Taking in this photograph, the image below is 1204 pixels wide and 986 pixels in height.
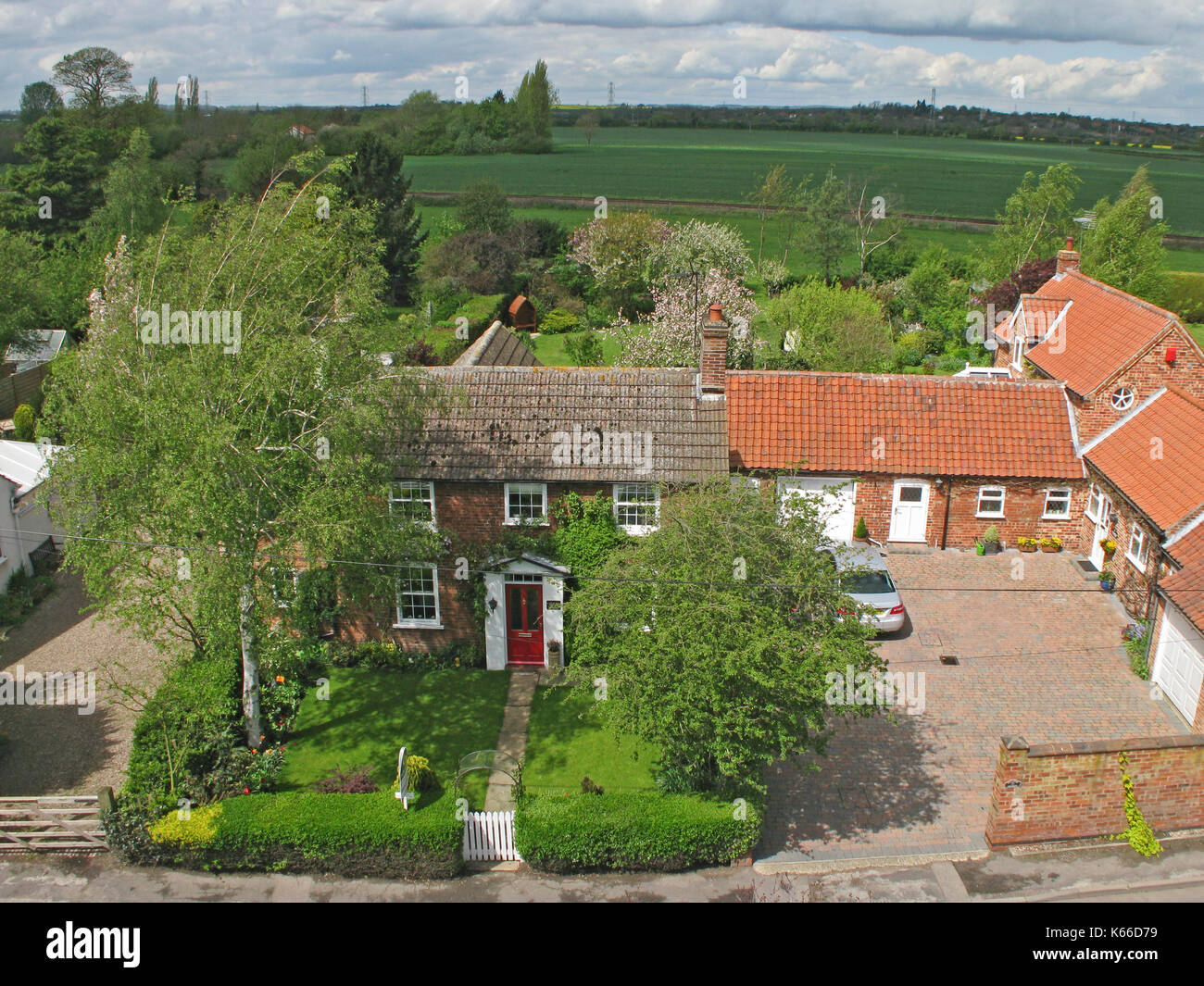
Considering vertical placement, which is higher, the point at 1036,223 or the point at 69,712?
the point at 1036,223

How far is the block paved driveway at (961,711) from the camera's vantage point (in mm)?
16750

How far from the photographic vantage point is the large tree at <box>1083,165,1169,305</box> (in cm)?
4372

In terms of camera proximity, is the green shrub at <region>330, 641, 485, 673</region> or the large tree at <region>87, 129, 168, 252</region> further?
the large tree at <region>87, 129, 168, 252</region>

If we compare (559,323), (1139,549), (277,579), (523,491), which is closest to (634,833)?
(277,579)

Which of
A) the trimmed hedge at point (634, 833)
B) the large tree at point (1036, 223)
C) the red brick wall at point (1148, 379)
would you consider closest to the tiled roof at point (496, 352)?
the trimmed hedge at point (634, 833)

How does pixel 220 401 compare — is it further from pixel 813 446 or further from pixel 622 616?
pixel 813 446

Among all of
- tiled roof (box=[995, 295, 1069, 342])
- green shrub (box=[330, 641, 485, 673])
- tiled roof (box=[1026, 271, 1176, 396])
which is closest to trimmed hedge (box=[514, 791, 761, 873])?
green shrub (box=[330, 641, 485, 673])

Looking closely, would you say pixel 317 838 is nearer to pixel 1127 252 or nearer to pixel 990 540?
pixel 990 540

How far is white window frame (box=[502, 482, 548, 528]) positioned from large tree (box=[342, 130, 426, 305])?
38912 millimetres

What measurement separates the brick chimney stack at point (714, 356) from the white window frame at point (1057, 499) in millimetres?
10327

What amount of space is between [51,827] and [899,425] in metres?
21.8

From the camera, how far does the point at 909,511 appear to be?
2631cm
